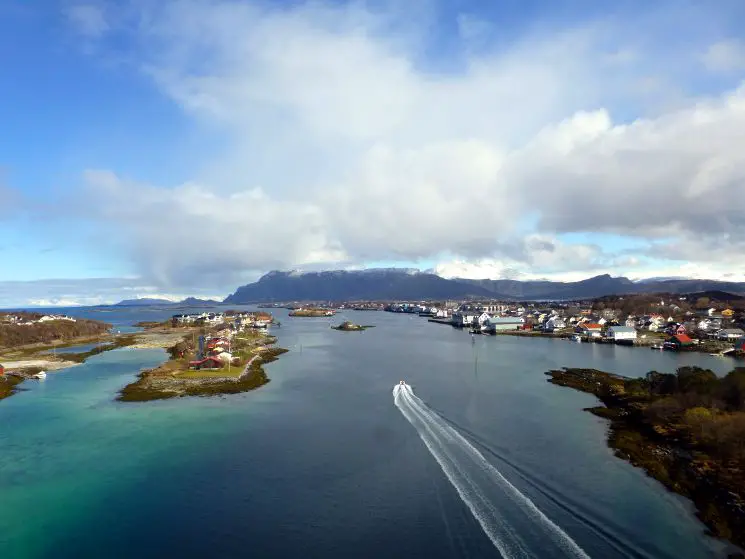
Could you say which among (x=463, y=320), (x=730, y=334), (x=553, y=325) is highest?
(x=463, y=320)

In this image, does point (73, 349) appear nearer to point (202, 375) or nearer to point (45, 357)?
point (45, 357)

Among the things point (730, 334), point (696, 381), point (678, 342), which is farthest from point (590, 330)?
point (696, 381)

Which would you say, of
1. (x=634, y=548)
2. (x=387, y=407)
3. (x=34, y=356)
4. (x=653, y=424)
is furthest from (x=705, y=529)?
(x=34, y=356)

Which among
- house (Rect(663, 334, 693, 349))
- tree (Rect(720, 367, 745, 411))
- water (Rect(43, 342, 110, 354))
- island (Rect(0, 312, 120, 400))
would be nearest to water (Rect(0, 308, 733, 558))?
tree (Rect(720, 367, 745, 411))

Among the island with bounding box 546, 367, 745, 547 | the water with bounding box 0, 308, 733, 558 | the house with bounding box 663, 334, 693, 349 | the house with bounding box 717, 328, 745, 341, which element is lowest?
the water with bounding box 0, 308, 733, 558

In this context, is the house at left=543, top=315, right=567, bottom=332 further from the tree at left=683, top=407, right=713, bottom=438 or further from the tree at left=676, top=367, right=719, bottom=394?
the tree at left=683, top=407, right=713, bottom=438

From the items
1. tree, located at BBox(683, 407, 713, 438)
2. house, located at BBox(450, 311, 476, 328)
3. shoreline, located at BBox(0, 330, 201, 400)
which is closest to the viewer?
tree, located at BBox(683, 407, 713, 438)

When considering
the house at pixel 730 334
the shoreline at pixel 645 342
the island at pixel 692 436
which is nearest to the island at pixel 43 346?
the island at pixel 692 436

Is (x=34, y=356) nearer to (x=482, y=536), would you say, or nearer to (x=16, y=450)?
(x=16, y=450)
